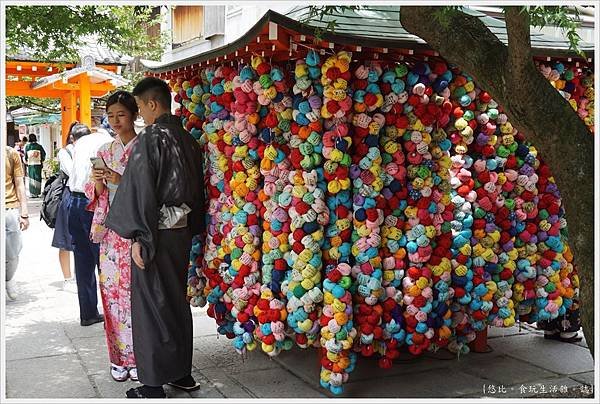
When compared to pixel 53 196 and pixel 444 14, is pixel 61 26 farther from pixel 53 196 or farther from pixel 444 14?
pixel 444 14

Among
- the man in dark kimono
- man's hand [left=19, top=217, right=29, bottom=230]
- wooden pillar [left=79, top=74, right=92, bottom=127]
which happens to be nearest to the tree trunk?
the man in dark kimono

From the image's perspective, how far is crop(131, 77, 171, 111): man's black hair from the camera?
4.22m

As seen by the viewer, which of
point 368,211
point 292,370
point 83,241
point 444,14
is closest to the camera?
point 444,14

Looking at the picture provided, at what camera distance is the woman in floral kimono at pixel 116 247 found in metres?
4.21

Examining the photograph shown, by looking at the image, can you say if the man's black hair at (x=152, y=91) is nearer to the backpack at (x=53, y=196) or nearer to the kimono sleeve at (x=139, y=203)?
the kimono sleeve at (x=139, y=203)

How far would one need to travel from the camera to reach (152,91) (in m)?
4.24

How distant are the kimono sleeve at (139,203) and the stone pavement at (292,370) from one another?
1033mm

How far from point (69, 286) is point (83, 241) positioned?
1.84m

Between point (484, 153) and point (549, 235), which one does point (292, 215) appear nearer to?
point (484, 153)

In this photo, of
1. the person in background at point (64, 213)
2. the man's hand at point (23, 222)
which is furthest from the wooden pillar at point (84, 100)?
the man's hand at point (23, 222)

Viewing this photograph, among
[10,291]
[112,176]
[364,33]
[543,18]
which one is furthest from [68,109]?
[543,18]

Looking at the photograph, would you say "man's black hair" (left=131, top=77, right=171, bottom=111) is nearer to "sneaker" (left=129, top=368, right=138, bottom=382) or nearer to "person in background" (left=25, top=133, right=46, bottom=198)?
"sneaker" (left=129, top=368, right=138, bottom=382)

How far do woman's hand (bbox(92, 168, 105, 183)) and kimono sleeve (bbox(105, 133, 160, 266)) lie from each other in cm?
48

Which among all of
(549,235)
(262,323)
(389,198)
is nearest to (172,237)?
(262,323)
